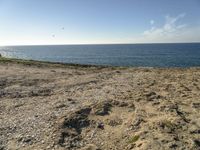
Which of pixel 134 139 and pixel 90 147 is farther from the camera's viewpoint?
pixel 134 139

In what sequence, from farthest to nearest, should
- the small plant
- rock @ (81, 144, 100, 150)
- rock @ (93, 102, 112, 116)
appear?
1. rock @ (93, 102, 112, 116)
2. the small plant
3. rock @ (81, 144, 100, 150)

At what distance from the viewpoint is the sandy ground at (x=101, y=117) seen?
42.3 ft

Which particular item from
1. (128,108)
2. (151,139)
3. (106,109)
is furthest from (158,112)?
(151,139)

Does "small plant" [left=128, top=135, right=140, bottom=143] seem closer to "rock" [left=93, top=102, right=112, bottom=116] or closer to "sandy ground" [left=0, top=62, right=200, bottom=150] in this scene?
"sandy ground" [left=0, top=62, right=200, bottom=150]

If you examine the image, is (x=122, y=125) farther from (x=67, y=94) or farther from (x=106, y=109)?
(x=67, y=94)

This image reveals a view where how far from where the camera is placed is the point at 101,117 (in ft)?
54.2

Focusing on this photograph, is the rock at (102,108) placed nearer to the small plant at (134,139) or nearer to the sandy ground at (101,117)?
the sandy ground at (101,117)

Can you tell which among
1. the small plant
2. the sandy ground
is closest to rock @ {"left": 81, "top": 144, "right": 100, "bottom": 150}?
the sandy ground

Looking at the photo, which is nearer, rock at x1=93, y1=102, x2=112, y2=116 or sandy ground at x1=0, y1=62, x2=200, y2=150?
sandy ground at x1=0, y1=62, x2=200, y2=150

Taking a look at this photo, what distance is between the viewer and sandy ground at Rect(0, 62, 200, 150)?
12.9 metres

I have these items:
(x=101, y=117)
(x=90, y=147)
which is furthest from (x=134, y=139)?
(x=101, y=117)

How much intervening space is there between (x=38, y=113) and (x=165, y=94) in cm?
1005

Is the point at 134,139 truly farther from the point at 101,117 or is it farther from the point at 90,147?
the point at 101,117

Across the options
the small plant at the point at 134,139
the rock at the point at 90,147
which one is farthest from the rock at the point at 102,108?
the rock at the point at 90,147
